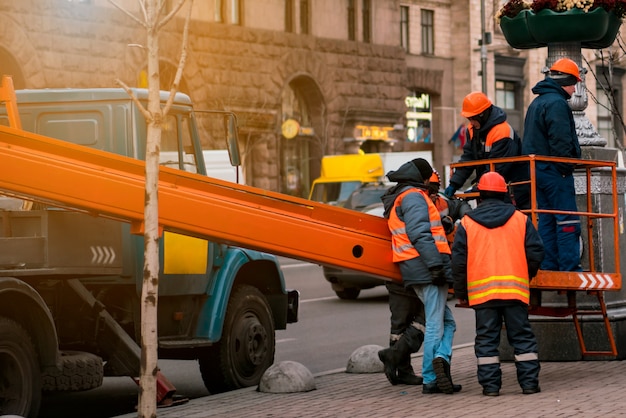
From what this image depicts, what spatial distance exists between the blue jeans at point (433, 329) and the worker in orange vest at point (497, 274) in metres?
0.41

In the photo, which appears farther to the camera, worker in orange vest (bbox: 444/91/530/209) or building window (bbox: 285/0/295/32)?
building window (bbox: 285/0/295/32)

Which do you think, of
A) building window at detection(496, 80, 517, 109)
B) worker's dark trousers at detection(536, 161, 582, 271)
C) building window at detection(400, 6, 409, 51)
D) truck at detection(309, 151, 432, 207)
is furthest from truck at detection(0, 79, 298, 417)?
building window at detection(496, 80, 517, 109)

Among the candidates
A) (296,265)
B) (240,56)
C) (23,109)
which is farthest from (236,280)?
(240,56)

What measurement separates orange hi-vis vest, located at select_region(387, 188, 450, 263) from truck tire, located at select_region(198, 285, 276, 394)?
161 centimetres

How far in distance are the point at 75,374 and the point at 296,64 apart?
Answer: 35.1m

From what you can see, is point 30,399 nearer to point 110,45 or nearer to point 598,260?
point 598,260

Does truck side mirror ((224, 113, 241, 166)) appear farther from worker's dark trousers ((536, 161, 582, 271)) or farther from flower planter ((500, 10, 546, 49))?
flower planter ((500, 10, 546, 49))

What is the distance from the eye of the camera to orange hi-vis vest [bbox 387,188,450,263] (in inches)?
416

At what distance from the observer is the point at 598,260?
12.3 meters

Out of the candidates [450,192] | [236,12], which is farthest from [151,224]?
[236,12]

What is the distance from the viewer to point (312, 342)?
15984 mm

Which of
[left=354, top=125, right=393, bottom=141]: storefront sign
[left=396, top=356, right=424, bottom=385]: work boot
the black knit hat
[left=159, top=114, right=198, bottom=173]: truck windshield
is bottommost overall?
[left=396, top=356, right=424, bottom=385]: work boot

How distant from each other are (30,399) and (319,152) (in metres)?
37.0

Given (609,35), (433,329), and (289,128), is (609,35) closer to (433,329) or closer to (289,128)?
(433,329)
